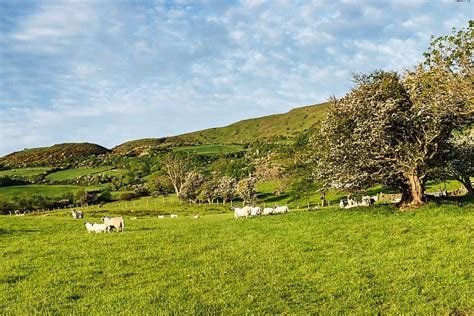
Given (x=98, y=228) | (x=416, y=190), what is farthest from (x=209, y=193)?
(x=416, y=190)

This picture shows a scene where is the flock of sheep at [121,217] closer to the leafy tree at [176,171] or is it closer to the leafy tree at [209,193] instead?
the leafy tree at [209,193]

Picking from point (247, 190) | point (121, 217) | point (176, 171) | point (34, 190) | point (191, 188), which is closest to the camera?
point (121, 217)

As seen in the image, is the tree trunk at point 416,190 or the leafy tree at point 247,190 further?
the leafy tree at point 247,190

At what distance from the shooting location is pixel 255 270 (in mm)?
18141

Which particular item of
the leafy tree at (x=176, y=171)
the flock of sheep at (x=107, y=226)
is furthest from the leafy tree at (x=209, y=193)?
the flock of sheep at (x=107, y=226)

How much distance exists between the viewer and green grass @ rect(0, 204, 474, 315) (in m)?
13.5

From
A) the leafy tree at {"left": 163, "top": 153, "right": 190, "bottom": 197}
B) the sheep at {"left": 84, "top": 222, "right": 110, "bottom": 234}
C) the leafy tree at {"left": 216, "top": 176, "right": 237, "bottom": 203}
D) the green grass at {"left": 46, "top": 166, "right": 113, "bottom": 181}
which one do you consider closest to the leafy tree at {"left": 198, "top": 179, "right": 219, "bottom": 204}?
the leafy tree at {"left": 216, "top": 176, "right": 237, "bottom": 203}

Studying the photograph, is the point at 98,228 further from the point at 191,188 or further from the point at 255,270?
the point at 191,188

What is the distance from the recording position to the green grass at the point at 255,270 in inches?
532

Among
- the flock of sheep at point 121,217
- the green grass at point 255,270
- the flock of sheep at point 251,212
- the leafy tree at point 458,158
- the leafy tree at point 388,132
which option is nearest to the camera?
the green grass at point 255,270

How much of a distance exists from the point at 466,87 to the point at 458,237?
11611 millimetres

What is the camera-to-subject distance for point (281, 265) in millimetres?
18875

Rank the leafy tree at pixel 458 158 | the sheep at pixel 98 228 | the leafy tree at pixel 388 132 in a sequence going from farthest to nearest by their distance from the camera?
the leafy tree at pixel 458 158 → the leafy tree at pixel 388 132 → the sheep at pixel 98 228

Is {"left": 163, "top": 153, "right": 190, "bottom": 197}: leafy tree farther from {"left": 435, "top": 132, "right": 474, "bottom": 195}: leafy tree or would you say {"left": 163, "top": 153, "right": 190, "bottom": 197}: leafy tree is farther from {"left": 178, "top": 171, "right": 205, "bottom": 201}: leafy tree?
{"left": 435, "top": 132, "right": 474, "bottom": 195}: leafy tree
